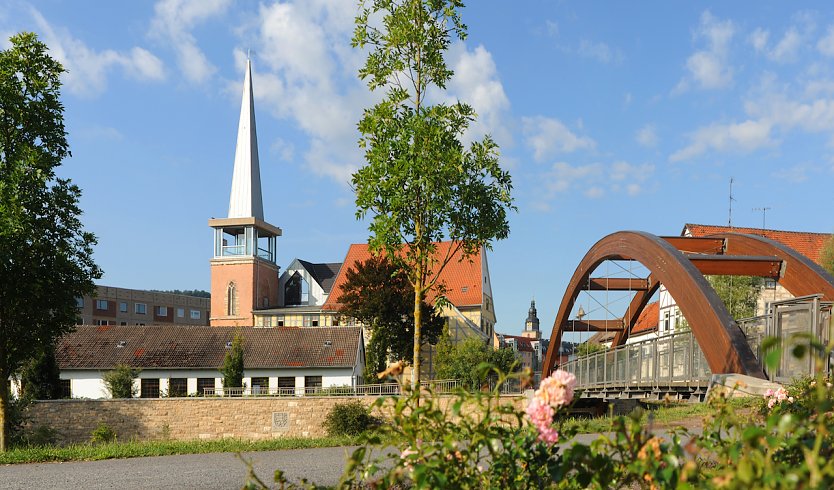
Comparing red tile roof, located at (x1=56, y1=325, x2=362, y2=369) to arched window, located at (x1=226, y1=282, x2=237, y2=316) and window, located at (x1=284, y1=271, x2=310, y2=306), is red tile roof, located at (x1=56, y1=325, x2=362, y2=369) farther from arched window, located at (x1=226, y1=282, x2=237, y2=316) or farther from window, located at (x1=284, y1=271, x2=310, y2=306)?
window, located at (x1=284, y1=271, x2=310, y2=306)

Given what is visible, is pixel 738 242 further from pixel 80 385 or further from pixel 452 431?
pixel 80 385

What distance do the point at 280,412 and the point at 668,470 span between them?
936 inches

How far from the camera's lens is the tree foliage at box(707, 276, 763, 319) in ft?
95.6

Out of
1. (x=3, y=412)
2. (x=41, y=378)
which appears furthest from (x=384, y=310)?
(x=3, y=412)

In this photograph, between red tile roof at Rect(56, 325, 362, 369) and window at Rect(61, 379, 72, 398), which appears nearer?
window at Rect(61, 379, 72, 398)

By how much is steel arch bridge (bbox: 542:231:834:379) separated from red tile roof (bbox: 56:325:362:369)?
22077 mm

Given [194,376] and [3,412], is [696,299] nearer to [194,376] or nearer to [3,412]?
[3,412]

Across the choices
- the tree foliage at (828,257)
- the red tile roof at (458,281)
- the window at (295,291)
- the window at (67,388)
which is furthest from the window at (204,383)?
the tree foliage at (828,257)

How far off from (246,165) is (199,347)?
2442 centimetres

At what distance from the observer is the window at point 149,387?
40125 mm

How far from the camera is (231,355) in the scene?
37.0 meters

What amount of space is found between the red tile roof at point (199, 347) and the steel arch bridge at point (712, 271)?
22077mm

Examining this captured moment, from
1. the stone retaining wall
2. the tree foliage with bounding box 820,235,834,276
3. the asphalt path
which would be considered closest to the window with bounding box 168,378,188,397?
the stone retaining wall

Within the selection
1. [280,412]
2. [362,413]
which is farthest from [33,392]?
[362,413]
